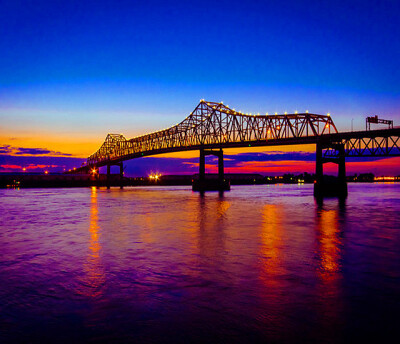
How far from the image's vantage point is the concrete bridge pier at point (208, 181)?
9494 centimetres

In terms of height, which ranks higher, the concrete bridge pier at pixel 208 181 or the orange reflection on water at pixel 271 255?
the concrete bridge pier at pixel 208 181

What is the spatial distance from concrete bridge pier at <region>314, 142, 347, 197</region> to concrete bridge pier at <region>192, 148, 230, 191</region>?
1253 inches

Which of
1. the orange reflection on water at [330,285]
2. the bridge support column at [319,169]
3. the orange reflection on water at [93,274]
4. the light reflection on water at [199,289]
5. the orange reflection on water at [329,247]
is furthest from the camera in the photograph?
the bridge support column at [319,169]

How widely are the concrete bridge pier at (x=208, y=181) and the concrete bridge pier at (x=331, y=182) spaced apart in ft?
104

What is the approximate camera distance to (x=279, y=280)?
1004 centimetres

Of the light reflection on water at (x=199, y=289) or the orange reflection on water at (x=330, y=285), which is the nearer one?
the light reflection on water at (x=199, y=289)

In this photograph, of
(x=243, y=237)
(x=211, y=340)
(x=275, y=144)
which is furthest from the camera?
(x=275, y=144)

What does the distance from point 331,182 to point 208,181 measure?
36.3 meters

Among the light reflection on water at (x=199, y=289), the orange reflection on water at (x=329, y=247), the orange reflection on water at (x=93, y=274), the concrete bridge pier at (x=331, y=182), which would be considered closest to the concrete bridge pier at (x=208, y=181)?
the concrete bridge pier at (x=331, y=182)

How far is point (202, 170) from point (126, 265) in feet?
273

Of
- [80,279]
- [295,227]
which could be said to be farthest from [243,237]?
[80,279]

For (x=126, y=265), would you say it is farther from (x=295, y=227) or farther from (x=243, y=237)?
(x=295, y=227)

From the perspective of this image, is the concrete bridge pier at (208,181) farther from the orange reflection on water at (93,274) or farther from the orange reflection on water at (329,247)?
the orange reflection on water at (93,274)

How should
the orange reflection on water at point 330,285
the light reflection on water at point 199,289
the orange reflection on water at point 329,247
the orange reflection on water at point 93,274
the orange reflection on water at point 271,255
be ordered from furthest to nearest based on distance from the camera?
the orange reflection on water at point 329,247 < the orange reflection on water at point 271,255 < the orange reflection on water at point 93,274 < the orange reflection on water at point 330,285 < the light reflection on water at point 199,289
